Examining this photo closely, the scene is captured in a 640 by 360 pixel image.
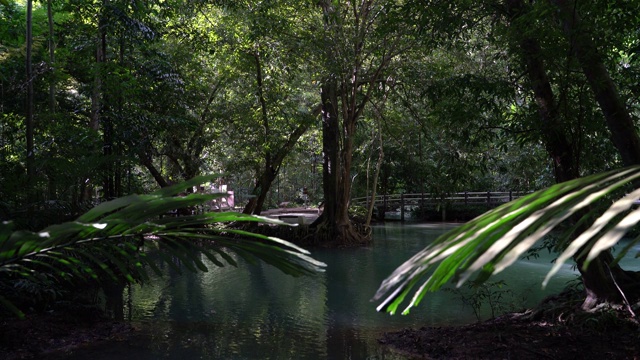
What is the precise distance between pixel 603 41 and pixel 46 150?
630 cm

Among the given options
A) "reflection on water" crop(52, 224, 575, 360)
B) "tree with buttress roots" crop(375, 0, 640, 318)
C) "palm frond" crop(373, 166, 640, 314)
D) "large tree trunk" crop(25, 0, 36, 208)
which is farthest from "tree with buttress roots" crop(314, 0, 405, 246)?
"palm frond" crop(373, 166, 640, 314)

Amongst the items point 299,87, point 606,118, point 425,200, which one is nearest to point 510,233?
point 606,118

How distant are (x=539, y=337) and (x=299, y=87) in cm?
1164

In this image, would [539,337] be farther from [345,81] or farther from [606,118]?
[345,81]

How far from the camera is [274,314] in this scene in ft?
21.1

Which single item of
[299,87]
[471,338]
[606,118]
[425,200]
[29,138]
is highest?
[299,87]

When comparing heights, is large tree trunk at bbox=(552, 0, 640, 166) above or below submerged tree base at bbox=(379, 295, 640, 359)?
above

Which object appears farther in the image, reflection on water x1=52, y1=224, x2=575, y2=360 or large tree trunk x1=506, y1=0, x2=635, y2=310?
reflection on water x1=52, y1=224, x2=575, y2=360

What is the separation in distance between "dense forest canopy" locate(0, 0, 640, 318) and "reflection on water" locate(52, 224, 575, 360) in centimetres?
149

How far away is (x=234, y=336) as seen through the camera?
17.6ft

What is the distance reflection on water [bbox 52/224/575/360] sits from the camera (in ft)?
15.9

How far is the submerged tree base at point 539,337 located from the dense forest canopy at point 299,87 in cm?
39

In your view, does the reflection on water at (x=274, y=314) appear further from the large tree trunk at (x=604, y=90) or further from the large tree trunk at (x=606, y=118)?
the large tree trunk at (x=604, y=90)

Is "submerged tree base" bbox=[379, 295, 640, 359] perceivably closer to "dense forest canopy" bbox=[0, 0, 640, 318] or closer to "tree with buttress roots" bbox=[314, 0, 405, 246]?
"dense forest canopy" bbox=[0, 0, 640, 318]
